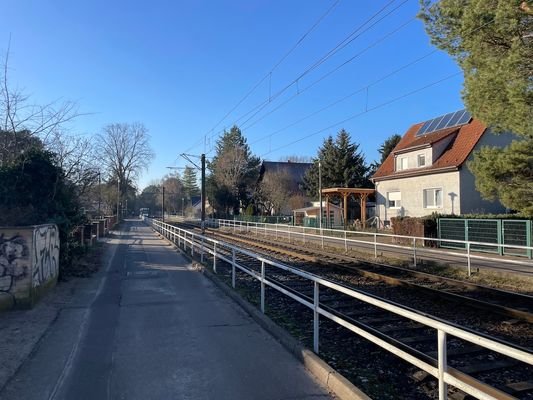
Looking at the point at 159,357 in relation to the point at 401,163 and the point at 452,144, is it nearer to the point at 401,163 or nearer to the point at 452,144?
the point at 452,144

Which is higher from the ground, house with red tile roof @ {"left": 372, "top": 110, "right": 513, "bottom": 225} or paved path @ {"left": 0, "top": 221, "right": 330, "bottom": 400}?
house with red tile roof @ {"left": 372, "top": 110, "right": 513, "bottom": 225}

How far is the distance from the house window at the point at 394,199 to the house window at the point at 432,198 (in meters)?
3.22

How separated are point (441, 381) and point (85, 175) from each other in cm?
1912

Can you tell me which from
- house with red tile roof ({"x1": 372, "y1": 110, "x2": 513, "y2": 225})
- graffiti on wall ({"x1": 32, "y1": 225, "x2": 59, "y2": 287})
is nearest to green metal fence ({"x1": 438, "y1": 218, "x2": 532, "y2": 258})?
house with red tile roof ({"x1": 372, "y1": 110, "x2": 513, "y2": 225})

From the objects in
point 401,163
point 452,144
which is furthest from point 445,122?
point 401,163

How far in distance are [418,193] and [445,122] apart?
685 centimetres

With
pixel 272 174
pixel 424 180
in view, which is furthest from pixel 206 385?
pixel 272 174

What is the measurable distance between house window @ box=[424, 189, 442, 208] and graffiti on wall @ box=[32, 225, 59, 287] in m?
27.3

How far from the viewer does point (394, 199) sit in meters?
37.5

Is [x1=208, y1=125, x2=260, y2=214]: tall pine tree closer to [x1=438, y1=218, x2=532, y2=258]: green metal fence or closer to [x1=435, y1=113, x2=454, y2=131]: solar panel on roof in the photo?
[x1=435, y1=113, x2=454, y2=131]: solar panel on roof

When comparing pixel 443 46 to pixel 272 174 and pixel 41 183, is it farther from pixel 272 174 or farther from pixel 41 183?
pixel 272 174

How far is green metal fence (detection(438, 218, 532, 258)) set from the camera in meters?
17.6

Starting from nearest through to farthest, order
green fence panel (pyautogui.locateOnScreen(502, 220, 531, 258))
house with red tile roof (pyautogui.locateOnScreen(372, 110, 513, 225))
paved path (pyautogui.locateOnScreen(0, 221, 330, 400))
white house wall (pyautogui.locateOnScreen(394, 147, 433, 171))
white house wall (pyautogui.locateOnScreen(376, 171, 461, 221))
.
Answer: paved path (pyautogui.locateOnScreen(0, 221, 330, 400)), green fence panel (pyautogui.locateOnScreen(502, 220, 531, 258)), house with red tile roof (pyautogui.locateOnScreen(372, 110, 513, 225)), white house wall (pyautogui.locateOnScreen(376, 171, 461, 221)), white house wall (pyautogui.locateOnScreen(394, 147, 433, 171))

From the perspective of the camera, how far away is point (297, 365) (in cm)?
526
